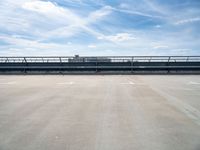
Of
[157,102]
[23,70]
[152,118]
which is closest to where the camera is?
[152,118]

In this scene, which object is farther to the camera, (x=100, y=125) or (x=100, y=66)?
(x=100, y=66)

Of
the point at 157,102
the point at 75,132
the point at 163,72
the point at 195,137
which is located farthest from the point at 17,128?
the point at 163,72

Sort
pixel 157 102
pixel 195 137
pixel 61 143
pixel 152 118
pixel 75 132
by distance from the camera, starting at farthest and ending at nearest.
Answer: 1. pixel 157 102
2. pixel 152 118
3. pixel 75 132
4. pixel 195 137
5. pixel 61 143

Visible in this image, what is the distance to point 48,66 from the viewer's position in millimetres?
20578

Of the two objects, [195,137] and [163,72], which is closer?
[195,137]

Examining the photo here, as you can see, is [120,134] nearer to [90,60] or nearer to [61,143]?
[61,143]

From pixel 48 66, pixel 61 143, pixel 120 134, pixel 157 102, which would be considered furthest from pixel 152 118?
pixel 48 66

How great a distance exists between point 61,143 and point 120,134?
126cm

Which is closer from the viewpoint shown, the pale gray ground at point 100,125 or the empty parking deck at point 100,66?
the pale gray ground at point 100,125

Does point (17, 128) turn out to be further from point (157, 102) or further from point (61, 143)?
point (157, 102)

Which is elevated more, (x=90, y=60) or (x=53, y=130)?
(x=90, y=60)

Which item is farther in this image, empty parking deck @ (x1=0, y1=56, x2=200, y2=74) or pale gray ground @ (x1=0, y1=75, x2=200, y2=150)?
empty parking deck @ (x1=0, y1=56, x2=200, y2=74)

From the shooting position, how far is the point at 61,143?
348 cm

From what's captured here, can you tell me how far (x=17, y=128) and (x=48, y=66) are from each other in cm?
1696
